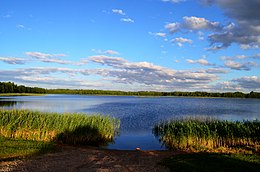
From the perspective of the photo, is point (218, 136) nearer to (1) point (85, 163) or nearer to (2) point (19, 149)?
(1) point (85, 163)

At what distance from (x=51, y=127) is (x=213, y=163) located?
1030 cm

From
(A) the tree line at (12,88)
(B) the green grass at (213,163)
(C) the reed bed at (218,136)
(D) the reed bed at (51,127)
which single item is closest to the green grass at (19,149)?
(D) the reed bed at (51,127)

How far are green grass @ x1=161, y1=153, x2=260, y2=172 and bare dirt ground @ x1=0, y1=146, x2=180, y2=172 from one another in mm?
616

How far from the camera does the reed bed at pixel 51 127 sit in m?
16.0

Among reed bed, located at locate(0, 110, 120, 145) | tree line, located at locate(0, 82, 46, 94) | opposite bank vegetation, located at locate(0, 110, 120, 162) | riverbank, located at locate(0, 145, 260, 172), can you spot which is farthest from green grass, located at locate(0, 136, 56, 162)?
tree line, located at locate(0, 82, 46, 94)

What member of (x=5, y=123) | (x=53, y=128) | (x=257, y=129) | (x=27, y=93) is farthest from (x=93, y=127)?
(x=27, y=93)

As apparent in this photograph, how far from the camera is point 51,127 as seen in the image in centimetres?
1650

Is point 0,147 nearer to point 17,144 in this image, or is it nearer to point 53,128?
point 17,144

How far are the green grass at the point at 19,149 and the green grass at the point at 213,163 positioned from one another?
5.83 metres

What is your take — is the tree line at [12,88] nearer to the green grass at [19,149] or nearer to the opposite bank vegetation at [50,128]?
the opposite bank vegetation at [50,128]

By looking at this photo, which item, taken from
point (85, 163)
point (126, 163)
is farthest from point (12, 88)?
point (126, 163)

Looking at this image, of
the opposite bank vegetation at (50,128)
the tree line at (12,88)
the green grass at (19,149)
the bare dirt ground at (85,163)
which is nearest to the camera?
the bare dirt ground at (85,163)

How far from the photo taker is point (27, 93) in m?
133

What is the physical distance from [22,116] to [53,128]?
229 centimetres
